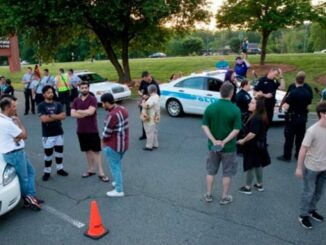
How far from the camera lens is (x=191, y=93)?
10930mm

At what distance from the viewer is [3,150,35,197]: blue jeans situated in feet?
15.5

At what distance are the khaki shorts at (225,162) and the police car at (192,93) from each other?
215 inches

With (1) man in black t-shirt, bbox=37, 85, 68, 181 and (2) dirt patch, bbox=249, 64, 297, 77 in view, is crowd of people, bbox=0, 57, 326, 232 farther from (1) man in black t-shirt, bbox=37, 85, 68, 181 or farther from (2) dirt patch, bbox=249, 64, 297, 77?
(2) dirt patch, bbox=249, 64, 297, 77

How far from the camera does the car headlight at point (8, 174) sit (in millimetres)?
4473

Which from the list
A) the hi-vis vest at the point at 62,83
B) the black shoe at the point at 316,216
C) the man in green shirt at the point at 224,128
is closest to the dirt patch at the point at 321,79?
the hi-vis vest at the point at 62,83

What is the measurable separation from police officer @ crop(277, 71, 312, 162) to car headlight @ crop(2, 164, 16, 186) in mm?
5046

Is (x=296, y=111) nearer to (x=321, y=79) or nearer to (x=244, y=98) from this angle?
(x=244, y=98)

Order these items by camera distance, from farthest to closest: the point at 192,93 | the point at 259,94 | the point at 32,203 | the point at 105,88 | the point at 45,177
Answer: the point at 105,88 < the point at 192,93 < the point at 259,94 < the point at 45,177 < the point at 32,203

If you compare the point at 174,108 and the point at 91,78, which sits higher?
the point at 91,78

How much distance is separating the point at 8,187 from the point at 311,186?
13.0 ft

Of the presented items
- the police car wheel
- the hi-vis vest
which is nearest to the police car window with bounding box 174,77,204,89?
the police car wheel

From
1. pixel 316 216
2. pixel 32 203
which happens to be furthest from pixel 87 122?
pixel 316 216

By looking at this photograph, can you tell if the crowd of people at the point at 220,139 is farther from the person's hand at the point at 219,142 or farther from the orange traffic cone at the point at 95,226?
the orange traffic cone at the point at 95,226

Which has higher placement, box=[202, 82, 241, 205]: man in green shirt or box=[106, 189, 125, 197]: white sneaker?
box=[202, 82, 241, 205]: man in green shirt
